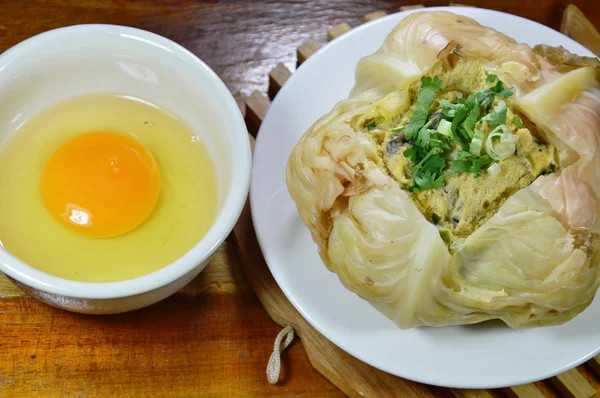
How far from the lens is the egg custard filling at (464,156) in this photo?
6.73ft

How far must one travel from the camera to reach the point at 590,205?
77.9 inches

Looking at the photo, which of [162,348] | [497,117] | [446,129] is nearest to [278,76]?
[446,129]

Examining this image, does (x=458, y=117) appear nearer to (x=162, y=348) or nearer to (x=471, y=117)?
(x=471, y=117)

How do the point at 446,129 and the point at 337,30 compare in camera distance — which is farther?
the point at 337,30

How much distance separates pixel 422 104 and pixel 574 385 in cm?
106

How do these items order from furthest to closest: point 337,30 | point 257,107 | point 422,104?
point 337,30 < point 257,107 < point 422,104

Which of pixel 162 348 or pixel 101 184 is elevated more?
pixel 101 184

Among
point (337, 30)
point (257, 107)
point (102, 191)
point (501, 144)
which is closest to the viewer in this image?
point (501, 144)

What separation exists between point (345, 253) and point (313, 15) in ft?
4.29

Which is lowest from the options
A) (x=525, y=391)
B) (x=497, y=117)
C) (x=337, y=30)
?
(x=525, y=391)

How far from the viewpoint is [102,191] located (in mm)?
2316

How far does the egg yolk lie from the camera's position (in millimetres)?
2285

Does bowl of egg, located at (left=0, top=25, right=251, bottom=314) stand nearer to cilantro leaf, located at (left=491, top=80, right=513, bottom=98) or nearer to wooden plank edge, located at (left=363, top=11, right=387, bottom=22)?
cilantro leaf, located at (left=491, top=80, right=513, bottom=98)

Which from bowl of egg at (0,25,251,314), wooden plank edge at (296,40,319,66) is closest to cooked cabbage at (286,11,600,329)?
bowl of egg at (0,25,251,314)
